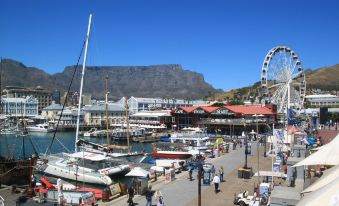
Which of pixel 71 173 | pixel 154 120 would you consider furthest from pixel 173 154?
pixel 154 120

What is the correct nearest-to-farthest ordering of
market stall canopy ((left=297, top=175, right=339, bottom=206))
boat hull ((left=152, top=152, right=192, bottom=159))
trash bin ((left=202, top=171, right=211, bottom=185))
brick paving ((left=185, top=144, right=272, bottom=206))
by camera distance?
market stall canopy ((left=297, top=175, right=339, bottom=206)), brick paving ((left=185, top=144, right=272, bottom=206)), trash bin ((left=202, top=171, right=211, bottom=185)), boat hull ((left=152, top=152, right=192, bottom=159))

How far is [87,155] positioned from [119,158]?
660 centimetres

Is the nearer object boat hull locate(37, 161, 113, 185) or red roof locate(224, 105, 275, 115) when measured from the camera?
boat hull locate(37, 161, 113, 185)

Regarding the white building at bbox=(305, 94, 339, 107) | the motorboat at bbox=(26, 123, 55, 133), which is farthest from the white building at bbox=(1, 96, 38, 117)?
the white building at bbox=(305, 94, 339, 107)

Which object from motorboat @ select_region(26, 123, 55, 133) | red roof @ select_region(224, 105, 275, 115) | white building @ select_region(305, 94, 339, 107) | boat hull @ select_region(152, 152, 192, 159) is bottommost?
boat hull @ select_region(152, 152, 192, 159)

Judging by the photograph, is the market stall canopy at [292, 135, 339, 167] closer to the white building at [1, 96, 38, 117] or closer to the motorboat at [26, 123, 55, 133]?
the motorboat at [26, 123, 55, 133]

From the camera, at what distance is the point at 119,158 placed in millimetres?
41812

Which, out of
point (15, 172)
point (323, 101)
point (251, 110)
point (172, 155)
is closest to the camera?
point (15, 172)

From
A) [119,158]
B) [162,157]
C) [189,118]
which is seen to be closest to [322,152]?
[119,158]

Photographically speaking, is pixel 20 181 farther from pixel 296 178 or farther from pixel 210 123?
pixel 210 123

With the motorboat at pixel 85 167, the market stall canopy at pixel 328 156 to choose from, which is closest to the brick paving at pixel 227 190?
the market stall canopy at pixel 328 156

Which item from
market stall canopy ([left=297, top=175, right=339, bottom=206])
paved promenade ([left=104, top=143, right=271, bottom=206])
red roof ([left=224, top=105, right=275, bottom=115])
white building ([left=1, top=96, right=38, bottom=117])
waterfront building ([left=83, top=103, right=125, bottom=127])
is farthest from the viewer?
white building ([left=1, top=96, right=38, bottom=117])

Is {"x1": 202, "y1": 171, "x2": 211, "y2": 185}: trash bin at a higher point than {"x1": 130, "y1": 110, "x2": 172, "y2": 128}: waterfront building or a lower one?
lower

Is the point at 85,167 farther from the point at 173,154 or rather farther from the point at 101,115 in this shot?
the point at 101,115
